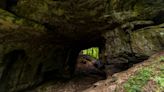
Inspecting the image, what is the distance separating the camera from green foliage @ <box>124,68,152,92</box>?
708 centimetres

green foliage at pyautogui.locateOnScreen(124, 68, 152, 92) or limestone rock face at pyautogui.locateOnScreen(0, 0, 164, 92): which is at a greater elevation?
limestone rock face at pyautogui.locateOnScreen(0, 0, 164, 92)

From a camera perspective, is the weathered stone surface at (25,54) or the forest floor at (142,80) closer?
the forest floor at (142,80)

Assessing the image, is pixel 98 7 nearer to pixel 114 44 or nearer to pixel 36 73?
pixel 114 44

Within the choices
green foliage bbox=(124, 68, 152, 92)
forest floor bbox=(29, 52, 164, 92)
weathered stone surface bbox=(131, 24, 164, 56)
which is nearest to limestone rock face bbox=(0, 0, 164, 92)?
weathered stone surface bbox=(131, 24, 164, 56)

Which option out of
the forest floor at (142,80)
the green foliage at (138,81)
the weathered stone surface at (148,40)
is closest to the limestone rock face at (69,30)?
the weathered stone surface at (148,40)

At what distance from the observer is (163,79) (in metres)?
6.98

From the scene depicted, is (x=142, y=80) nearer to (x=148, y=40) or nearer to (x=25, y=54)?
(x=148, y=40)

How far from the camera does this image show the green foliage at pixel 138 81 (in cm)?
708

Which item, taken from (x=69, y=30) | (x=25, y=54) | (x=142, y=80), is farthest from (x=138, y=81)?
(x=25, y=54)

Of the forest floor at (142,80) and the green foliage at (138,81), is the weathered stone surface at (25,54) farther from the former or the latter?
the green foliage at (138,81)

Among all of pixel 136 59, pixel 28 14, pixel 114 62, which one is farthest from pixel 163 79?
pixel 28 14

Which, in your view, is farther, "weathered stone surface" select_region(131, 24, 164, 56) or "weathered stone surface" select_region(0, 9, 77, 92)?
"weathered stone surface" select_region(131, 24, 164, 56)

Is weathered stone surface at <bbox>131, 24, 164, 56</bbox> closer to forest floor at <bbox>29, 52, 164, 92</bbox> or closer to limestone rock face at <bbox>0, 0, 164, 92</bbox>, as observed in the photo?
limestone rock face at <bbox>0, 0, 164, 92</bbox>

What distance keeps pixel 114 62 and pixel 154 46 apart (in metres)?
2.08
